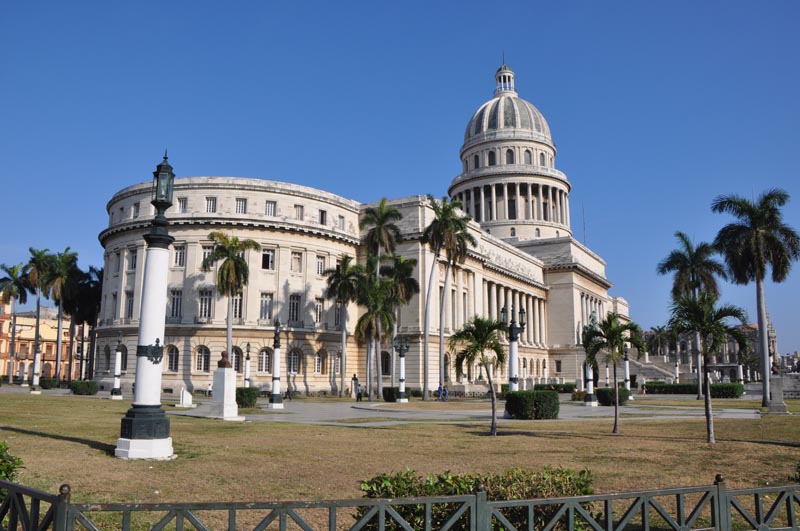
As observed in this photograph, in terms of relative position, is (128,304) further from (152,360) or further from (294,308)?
(152,360)

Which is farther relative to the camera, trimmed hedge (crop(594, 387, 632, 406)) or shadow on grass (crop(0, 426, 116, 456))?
trimmed hedge (crop(594, 387, 632, 406))

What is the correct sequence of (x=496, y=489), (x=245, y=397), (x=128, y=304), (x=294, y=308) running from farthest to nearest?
(x=294, y=308), (x=128, y=304), (x=245, y=397), (x=496, y=489)

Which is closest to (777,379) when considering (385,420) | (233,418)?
(385,420)

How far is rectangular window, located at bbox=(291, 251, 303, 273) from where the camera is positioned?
63.8m

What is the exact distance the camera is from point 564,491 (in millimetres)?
7746

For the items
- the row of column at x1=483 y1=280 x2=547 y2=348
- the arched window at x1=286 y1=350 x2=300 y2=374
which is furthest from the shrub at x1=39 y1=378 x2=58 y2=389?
the row of column at x1=483 y1=280 x2=547 y2=348

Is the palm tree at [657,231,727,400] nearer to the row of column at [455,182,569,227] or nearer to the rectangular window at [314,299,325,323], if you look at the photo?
the rectangular window at [314,299,325,323]

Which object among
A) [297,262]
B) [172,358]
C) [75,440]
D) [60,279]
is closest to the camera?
[75,440]

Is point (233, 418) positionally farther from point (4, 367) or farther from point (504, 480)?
point (4, 367)

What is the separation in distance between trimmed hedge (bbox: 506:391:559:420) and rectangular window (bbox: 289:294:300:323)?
3552cm

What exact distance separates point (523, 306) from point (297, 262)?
38777 millimetres

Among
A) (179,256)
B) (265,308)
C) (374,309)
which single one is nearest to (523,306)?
(265,308)

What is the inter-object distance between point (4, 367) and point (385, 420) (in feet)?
335

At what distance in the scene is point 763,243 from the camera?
133 ft
